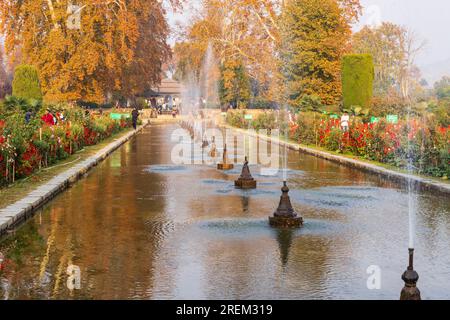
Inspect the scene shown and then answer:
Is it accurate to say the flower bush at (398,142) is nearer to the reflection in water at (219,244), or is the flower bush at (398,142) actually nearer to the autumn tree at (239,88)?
the reflection in water at (219,244)

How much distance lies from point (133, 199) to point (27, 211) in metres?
2.74

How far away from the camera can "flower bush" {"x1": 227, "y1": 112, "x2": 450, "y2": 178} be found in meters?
18.6

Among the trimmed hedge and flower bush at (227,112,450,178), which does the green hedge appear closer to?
flower bush at (227,112,450,178)

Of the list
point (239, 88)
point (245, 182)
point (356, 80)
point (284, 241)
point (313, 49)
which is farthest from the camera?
point (239, 88)

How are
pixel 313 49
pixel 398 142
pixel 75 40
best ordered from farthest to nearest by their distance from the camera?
pixel 75 40 → pixel 313 49 → pixel 398 142

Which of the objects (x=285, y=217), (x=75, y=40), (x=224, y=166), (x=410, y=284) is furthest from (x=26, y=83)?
(x=410, y=284)

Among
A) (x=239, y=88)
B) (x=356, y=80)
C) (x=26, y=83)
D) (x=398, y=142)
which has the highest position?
(x=239, y=88)

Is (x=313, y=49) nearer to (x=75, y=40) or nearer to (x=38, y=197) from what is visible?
(x=75, y=40)

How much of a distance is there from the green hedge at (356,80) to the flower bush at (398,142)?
8394 millimetres

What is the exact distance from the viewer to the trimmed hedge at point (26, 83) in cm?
4512

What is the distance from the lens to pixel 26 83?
45.2 m

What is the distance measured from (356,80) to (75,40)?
22293mm

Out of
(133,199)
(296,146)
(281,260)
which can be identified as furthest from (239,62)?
(281,260)
